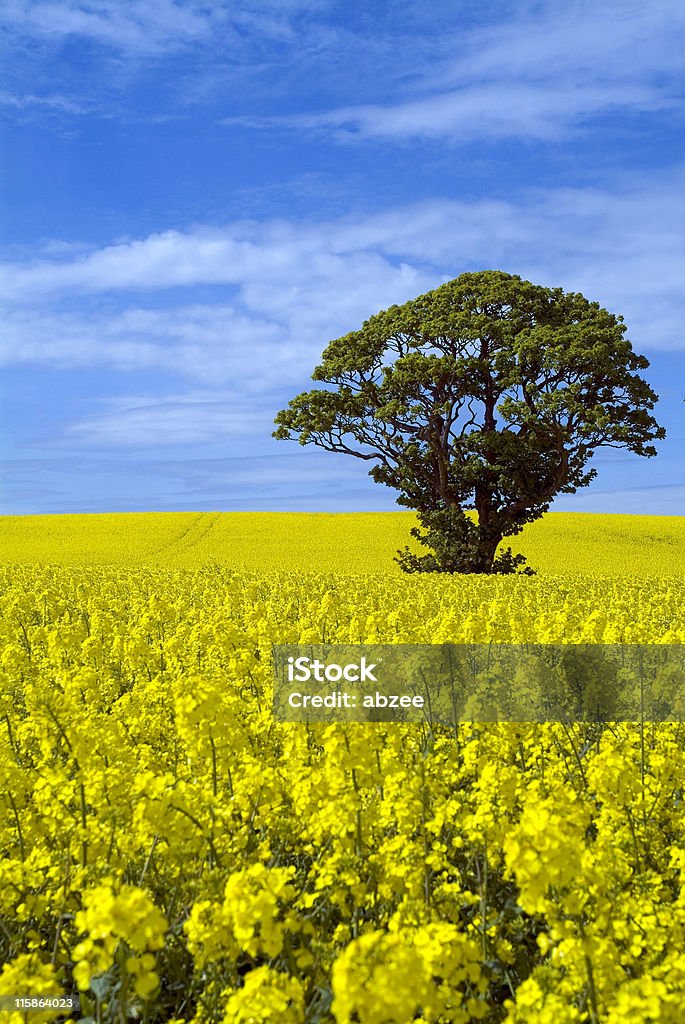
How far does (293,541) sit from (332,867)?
1664 inches

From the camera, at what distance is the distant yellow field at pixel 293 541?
3925 centimetres

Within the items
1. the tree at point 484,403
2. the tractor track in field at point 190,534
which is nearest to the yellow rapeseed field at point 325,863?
the tree at point 484,403

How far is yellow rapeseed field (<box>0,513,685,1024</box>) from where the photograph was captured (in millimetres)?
3033

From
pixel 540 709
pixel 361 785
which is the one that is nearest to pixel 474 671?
pixel 540 709

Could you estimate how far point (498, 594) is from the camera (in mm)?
15281

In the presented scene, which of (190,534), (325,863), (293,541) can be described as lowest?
(325,863)

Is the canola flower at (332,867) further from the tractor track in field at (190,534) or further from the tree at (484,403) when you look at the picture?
the tractor track in field at (190,534)

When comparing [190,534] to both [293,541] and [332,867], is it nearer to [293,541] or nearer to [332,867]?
[293,541]

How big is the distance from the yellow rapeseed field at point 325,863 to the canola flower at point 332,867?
0.02 meters

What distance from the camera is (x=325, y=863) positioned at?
414 centimetres

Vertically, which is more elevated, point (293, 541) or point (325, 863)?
point (293, 541)

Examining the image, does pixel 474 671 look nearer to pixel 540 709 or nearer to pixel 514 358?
pixel 540 709

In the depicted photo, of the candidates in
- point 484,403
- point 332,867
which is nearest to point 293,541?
point 484,403

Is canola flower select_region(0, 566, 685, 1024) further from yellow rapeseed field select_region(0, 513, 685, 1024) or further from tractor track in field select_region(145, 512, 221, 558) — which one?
tractor track in field select_region(145, 512, 221, 558)
